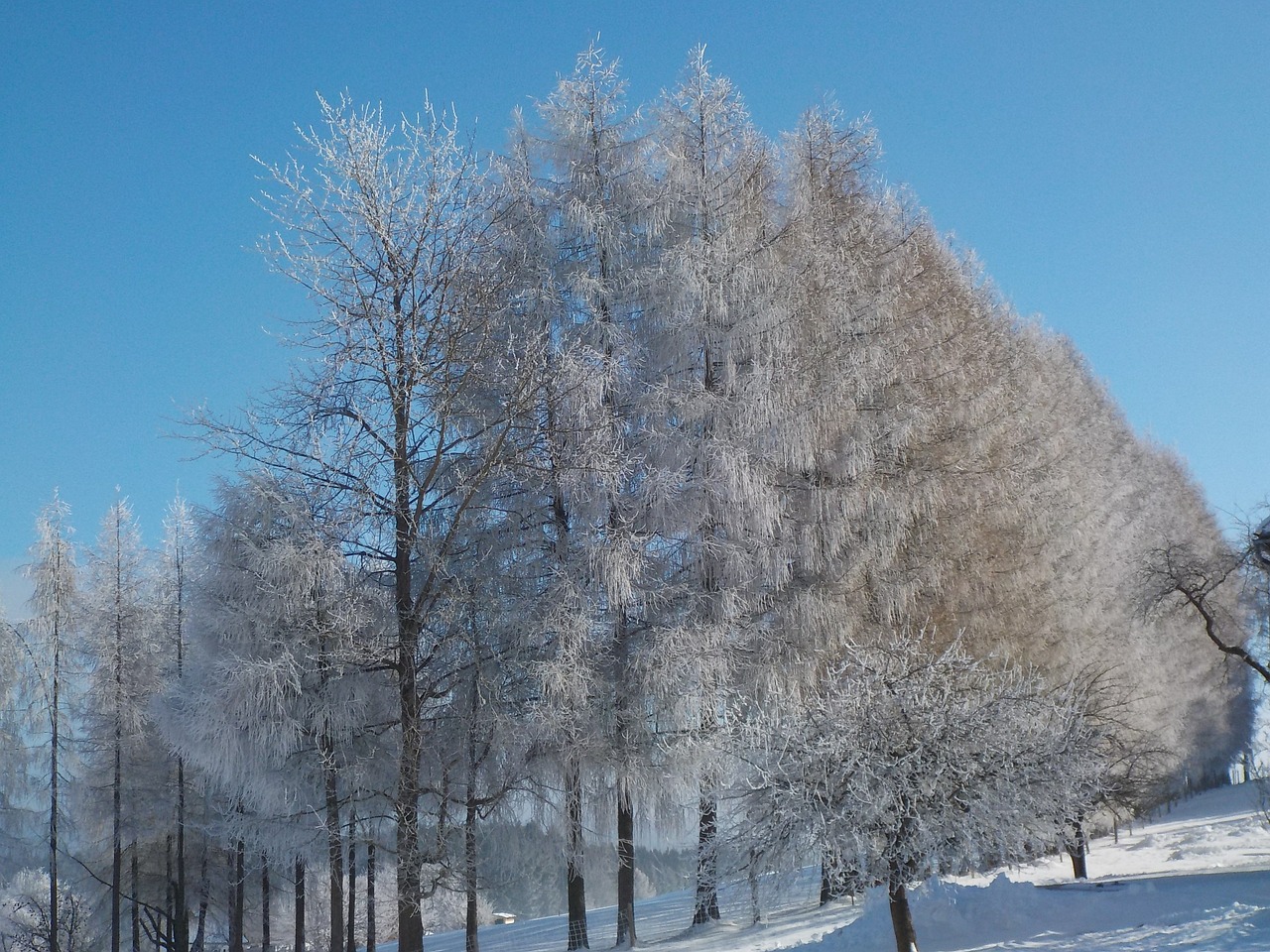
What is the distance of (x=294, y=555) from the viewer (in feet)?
35.4

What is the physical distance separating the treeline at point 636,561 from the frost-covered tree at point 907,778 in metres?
0.04

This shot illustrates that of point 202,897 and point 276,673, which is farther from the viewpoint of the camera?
point 202,897

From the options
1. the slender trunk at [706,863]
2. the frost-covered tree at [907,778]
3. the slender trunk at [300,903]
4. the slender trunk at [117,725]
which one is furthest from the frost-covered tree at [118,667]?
the frost-covered tree at [907,778]

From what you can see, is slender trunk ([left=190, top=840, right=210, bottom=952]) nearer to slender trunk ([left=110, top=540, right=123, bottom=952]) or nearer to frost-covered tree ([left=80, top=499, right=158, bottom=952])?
frost-covered tree ([left=80, top=499, right=158, bottom=952])

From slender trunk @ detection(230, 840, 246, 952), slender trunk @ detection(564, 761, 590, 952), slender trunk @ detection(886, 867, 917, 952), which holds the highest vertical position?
slender trunk @ detection(564, 761, 590, 952)

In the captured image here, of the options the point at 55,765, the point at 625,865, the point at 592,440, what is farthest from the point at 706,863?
the point at 55,765

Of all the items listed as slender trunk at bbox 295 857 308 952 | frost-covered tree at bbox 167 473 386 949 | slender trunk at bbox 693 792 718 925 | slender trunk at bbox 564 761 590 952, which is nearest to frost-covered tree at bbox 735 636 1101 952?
slender trunk at bbox 693 792 718 925

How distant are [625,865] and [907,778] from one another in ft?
16.9

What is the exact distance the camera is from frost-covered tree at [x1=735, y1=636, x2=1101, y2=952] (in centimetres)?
938

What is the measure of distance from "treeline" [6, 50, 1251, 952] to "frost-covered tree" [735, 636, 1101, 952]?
0.04m

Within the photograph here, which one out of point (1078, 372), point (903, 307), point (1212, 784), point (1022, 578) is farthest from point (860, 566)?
point (1212, 784)

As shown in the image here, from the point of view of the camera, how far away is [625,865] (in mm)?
13219

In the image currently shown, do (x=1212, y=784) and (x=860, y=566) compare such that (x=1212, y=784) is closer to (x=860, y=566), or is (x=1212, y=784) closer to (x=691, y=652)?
(x=860, y=566)

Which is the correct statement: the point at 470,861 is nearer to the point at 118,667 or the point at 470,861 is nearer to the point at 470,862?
the point at 470,862
